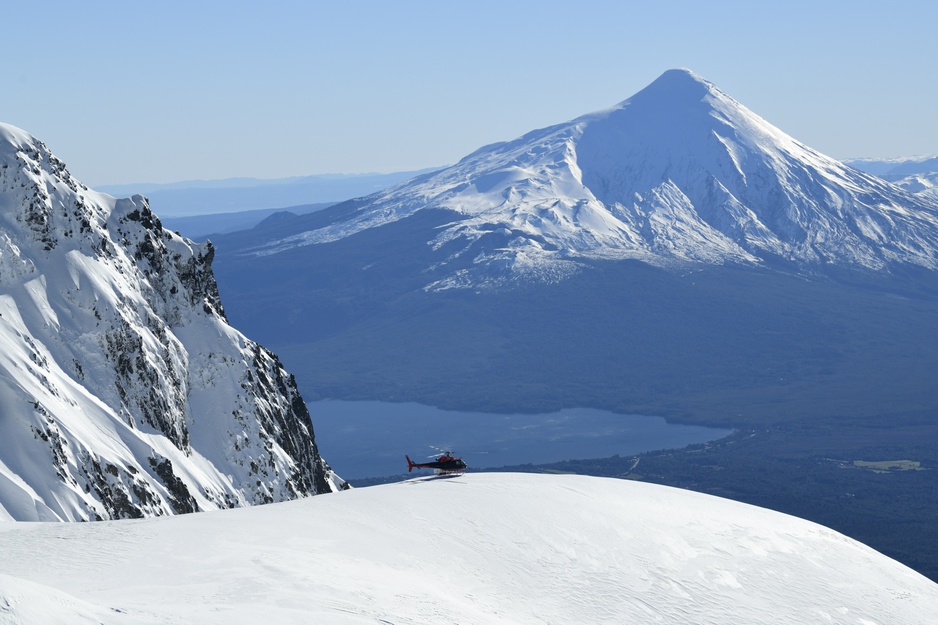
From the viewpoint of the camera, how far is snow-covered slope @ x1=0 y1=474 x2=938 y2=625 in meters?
48.9

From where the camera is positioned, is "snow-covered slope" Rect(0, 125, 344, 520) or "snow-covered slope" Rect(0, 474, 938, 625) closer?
"snow-covered slope" Rect(0, 474, 938, 625)

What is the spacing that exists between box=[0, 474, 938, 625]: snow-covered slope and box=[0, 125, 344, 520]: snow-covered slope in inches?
451

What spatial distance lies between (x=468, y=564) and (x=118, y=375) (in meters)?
32.8

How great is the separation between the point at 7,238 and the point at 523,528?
3780 cm

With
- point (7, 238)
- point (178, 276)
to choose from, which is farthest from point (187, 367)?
point (7, 238)

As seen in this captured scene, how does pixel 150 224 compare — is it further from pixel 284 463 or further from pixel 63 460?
pixel 63 460

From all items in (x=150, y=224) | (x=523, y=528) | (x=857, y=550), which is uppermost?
(x=150, y=224)

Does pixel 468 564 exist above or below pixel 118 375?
below

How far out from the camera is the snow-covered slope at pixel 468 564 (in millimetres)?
48906

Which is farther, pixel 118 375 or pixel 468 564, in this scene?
pixel 118 375

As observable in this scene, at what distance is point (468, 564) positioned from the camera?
60.1 meters

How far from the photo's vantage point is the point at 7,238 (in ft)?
271

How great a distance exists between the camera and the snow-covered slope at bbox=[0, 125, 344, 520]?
234 ft

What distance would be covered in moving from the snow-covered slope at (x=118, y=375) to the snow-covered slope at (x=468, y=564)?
451 inches
